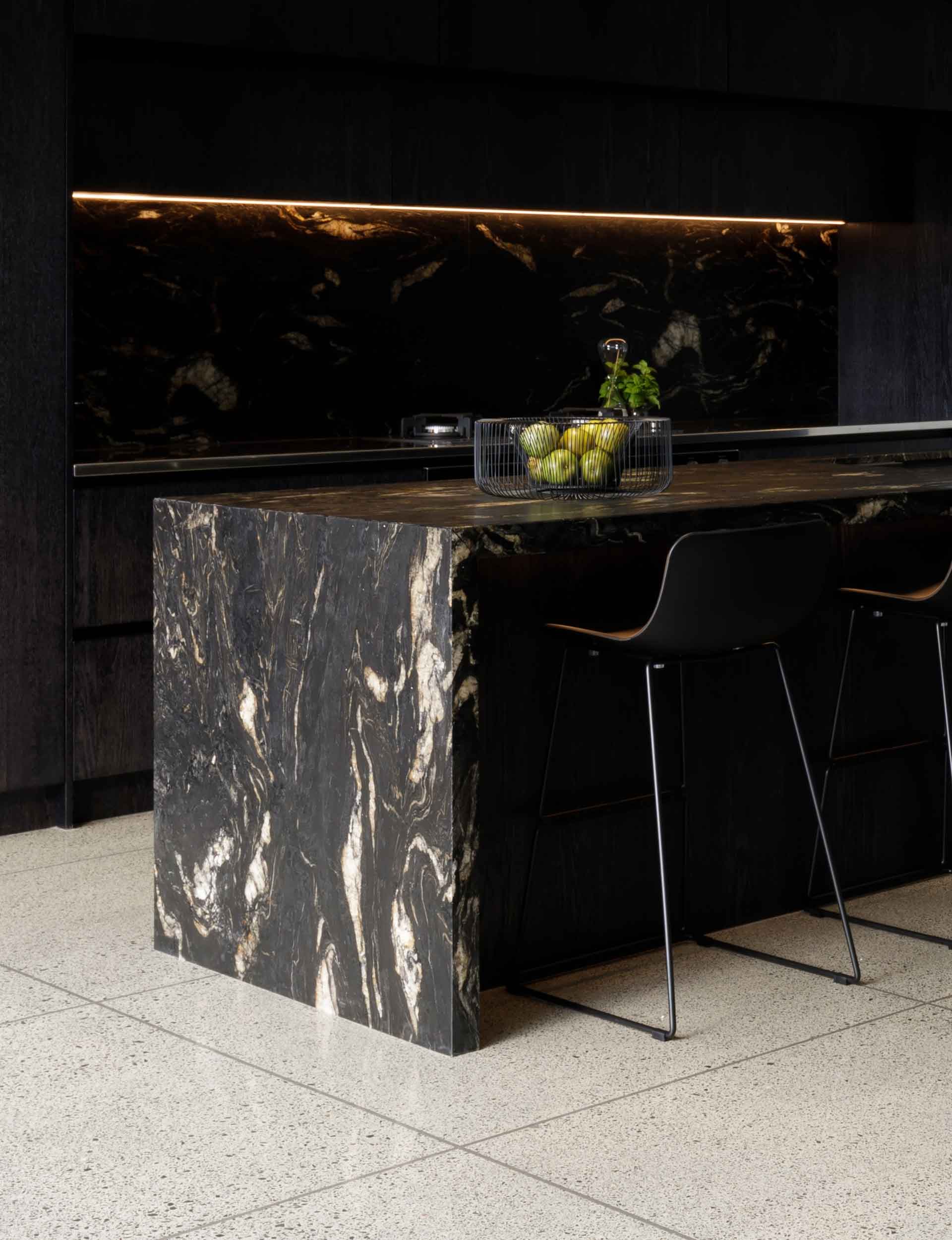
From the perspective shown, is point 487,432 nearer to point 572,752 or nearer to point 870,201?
point 572,752

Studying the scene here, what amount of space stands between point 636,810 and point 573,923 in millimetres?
260

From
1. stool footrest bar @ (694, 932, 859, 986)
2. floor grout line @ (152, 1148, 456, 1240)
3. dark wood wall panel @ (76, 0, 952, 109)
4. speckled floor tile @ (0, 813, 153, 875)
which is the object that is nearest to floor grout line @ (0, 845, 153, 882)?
speckled floor tile @ (0, 813, 153, 875)

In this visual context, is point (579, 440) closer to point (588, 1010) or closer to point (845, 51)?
point (588, 1010)

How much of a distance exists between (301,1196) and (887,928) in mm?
1710

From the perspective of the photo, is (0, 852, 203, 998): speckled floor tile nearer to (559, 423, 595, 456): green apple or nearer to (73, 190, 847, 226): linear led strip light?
(559, 423, 595, 456): green apple

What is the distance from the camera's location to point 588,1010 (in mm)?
3252

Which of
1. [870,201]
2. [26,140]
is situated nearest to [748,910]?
[26,140]

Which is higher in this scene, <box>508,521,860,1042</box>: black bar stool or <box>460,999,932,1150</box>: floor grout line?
<box>508,521,860,1042</box>: black bar stool

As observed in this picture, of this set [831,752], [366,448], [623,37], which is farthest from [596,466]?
[623,37]

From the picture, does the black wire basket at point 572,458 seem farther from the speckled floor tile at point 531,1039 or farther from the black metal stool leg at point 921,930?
the speckled floor tile at point 531,1039

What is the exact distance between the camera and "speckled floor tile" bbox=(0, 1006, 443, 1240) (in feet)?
8.05

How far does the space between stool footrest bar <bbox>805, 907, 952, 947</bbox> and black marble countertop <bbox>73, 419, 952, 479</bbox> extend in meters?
1.98

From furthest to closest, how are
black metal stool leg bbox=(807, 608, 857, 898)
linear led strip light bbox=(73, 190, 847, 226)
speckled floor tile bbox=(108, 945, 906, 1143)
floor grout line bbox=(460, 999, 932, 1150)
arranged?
linear led strip light bbox=(73, 190, 847, 226), black metal stool leg bbox=(807, 608, 857, 898), speckled floor tile bbox=(108, 945, 906, 1143), floor grout line bbox=(460, 999, 932, 1150)

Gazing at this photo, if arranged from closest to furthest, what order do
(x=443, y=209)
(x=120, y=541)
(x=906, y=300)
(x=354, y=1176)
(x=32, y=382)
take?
(x=354, y=1176), (x=32, y=382), (x=120, y=541), (x=443, y=209), (x=906, y=300)
